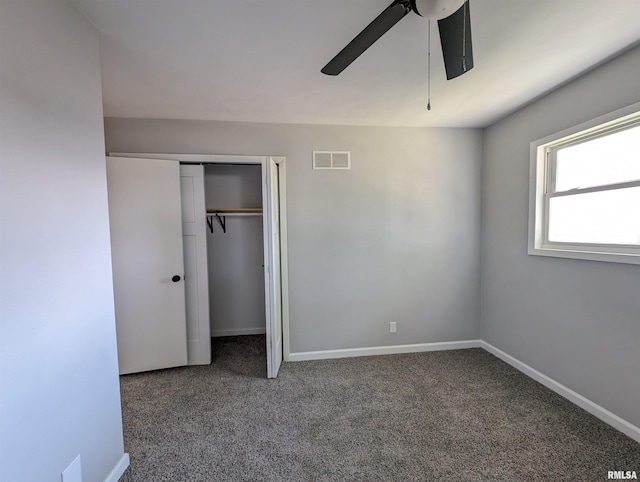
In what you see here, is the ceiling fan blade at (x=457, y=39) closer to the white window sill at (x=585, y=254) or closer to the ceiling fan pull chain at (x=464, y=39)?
the ceiling fan pull chain at (x=464, y=39)

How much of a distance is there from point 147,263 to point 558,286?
11.8 feet

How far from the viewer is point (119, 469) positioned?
1.43 metres

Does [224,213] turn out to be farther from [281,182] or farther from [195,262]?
[281,182]

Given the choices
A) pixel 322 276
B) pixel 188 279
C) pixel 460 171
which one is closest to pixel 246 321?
pixel 188 279

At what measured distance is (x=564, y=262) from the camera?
2049 mm

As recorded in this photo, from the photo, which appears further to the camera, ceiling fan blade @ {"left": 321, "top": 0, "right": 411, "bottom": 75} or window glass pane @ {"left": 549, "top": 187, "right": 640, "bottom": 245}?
window glass pane @ {"left": 549, "top": 187, "right": 640, "bottom": 245}

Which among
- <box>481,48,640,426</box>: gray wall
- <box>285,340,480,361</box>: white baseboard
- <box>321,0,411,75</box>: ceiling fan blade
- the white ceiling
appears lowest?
<box>285,340,480,361</box>: white baseboard

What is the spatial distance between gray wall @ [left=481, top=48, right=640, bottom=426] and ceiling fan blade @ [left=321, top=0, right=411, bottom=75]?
5.58 ft

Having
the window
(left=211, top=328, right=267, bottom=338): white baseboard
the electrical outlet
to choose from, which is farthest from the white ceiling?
(left=211, top=328, right=267, bottom=338): white baseboard

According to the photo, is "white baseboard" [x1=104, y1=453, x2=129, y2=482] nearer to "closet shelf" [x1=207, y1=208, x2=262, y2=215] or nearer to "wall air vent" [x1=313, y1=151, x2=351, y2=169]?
"closet shelf" [x1=207, y1=208, x2=262, y2=215]

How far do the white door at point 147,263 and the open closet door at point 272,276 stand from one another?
0.91m

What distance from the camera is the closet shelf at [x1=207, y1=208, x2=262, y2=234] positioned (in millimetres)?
2994

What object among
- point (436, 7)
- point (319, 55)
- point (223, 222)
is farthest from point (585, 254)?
point (223, 222)

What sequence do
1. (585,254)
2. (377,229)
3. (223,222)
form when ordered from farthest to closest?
1. (223,222)
2. (377,229)
3. (585,254)
